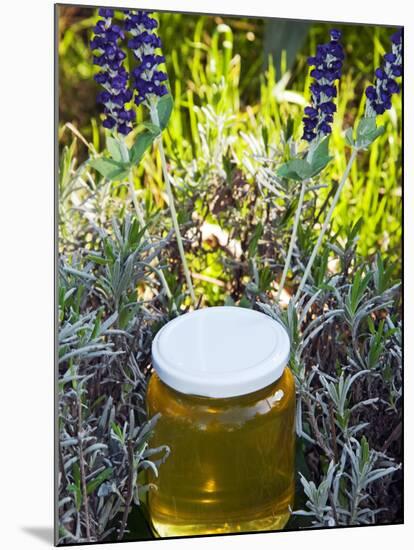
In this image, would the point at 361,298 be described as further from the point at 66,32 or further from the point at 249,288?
the point at 66,32

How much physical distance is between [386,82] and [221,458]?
2.04 ft

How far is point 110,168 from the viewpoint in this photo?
1774mm

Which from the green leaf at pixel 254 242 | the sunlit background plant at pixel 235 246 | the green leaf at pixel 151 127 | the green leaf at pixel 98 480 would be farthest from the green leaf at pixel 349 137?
the green leaf at pixel 98 480

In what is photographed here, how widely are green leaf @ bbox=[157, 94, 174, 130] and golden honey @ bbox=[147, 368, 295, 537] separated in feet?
1.24

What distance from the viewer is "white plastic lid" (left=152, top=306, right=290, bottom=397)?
1701 mm

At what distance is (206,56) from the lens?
6.19 feet

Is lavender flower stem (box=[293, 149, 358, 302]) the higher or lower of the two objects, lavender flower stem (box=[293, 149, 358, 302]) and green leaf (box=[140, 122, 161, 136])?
the lower

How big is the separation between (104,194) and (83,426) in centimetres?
34

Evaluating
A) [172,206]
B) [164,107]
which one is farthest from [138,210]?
[164,107]

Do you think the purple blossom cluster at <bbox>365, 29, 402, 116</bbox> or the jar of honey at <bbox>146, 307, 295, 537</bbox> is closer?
the jar of honey at <bbox>146, 307, 295, 537</bbox>

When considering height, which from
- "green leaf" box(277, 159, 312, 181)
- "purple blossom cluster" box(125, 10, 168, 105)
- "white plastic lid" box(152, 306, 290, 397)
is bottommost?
"white plastic lid" box(152, 306, 290, 397)

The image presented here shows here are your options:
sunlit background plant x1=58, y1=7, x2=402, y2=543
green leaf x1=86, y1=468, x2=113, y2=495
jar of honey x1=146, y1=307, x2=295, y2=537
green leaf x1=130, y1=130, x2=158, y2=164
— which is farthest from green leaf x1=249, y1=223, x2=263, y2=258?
green leaf x1=86, y1=468, x2=113, y2=495

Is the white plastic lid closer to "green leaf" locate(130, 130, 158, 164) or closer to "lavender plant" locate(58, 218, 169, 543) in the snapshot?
"lavender plant" locate(58, 218, 169, 543)

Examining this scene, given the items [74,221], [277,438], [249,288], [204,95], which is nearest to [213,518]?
[277,438]
